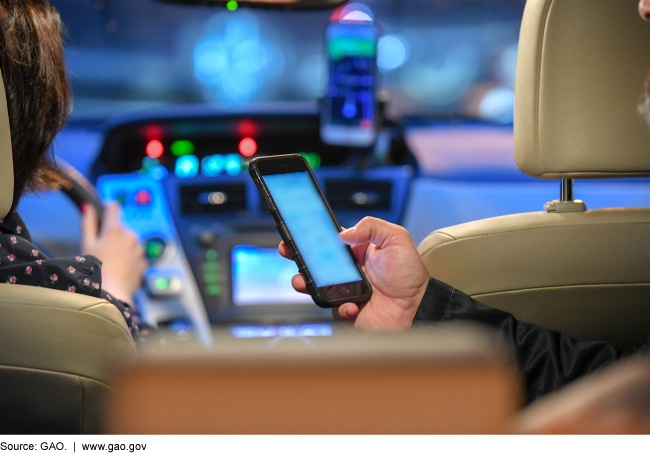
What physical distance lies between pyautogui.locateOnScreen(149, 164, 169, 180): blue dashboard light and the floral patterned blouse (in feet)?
5.59

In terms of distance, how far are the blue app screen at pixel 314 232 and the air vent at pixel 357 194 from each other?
163 cm

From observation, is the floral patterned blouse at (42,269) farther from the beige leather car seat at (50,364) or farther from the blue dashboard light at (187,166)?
the blue dashboard light at (187,166)

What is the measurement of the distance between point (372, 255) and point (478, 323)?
222 mm

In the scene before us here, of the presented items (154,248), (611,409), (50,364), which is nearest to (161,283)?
(154,248)

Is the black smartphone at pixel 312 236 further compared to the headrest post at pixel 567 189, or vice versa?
the headrest post at pixel 567 189

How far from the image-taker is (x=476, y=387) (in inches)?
9.5

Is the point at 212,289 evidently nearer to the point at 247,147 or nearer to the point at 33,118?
the point at 247,147

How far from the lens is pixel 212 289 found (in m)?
2.75

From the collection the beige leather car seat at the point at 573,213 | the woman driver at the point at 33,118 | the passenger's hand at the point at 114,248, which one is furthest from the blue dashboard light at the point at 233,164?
the beige leather car seat at the point at 573,213

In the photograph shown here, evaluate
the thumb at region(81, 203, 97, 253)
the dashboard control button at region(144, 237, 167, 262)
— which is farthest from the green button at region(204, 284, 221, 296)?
the thumb at region(81, 203, 97, 253)

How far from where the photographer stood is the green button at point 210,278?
275 cm

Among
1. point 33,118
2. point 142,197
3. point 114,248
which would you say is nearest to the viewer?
point 33,118

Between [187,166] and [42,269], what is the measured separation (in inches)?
74.4
